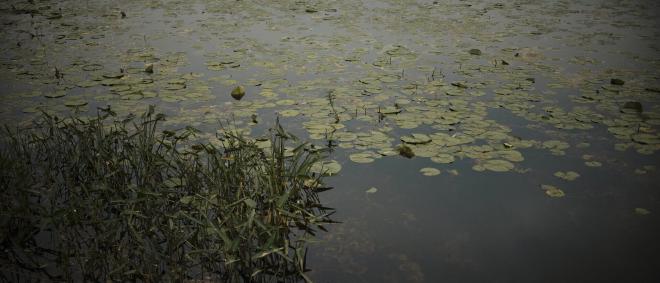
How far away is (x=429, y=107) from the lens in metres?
3.64

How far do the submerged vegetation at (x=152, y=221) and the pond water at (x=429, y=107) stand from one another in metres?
0.22

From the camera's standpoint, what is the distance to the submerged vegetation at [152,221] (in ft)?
6.55

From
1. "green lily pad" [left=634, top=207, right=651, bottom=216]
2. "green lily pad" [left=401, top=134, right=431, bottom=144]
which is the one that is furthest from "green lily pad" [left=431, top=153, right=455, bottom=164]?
"green lily pad" [left=634, top=207, right=651, bottom=216]

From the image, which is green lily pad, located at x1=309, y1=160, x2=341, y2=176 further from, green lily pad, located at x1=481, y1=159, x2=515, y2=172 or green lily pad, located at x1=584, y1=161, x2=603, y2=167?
green lily pad, located at x1=584, y1=161, x2=603, y2=167

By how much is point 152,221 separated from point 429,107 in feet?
7.72

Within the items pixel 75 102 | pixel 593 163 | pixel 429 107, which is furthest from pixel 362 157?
pixel 75 102

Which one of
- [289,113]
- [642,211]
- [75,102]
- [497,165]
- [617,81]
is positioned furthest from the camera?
[617,81]

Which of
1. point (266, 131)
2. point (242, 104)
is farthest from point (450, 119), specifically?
point (242, 104)

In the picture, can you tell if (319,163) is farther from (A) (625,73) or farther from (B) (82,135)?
(A) (625,73)

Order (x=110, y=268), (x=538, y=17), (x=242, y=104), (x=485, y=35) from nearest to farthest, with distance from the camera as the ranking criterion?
(x=110, y=268), (x=242, y=104), (x=485, y=35), (x=538, y=17)

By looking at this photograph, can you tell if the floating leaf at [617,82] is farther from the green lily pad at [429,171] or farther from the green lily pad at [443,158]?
the green lily pad at [429,171]

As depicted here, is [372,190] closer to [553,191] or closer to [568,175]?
[553,191]

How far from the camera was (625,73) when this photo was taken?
4.30m

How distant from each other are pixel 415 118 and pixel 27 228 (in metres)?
2.60
